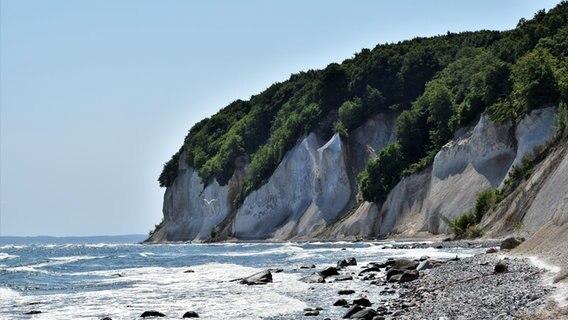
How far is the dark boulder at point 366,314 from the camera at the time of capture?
2437cm

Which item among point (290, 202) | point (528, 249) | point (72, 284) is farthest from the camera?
point (290, 202)

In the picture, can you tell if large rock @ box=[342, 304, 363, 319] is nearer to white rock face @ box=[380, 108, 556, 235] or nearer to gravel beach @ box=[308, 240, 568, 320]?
gravel beach @ box=[308, 240, 568, 320]

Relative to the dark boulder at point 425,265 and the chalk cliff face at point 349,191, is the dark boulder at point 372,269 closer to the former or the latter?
the dark boulder at point 425,265

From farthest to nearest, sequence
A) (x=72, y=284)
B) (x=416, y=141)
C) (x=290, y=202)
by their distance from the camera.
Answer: (x=290, y=202) → (x=416, y=141) → (x=72, y=284)

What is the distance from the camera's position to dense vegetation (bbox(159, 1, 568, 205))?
73750 mm

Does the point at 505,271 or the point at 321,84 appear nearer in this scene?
the point at 505,271

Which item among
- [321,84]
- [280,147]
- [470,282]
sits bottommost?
[470,282]

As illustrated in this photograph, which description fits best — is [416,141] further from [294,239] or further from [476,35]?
[476,35]

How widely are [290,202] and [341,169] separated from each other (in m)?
10.2

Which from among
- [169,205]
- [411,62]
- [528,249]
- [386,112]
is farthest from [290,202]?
[528,249]

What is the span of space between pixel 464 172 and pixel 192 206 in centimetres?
7159

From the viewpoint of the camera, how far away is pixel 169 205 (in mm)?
148125

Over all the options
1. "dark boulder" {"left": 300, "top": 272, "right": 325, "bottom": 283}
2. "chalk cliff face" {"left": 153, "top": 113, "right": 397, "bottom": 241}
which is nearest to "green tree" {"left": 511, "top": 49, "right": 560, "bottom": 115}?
"chalk cliff face" {"left": 153, "top": 113, "right": 397, "bottom": 241}

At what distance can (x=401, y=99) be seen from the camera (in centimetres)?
10619
